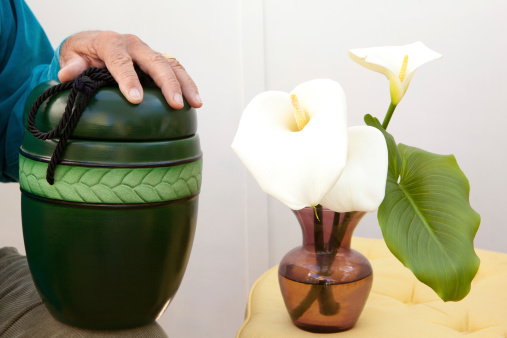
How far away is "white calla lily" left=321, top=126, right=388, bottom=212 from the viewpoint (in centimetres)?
57

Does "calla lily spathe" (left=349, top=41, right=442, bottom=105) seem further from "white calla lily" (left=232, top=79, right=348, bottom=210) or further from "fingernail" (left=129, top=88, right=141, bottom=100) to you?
"fingernail" (left=129, top=88, right=141, bottom=100)

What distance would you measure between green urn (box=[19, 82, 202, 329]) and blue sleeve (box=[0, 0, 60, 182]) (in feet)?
1.38

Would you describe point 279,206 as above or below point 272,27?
below

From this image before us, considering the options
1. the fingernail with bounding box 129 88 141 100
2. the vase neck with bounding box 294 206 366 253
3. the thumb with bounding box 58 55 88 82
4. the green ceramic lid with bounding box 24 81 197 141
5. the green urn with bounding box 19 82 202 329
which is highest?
the thumb with bounding box 58 55 88 82

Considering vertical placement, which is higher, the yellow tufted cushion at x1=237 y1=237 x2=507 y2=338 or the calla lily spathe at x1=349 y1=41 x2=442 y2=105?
the calla lily spathe at x1=349 y1=41 x2=442 y2=105

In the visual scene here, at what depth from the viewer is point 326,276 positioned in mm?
730

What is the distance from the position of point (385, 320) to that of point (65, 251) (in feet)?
1.60

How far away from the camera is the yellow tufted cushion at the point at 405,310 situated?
0.78 meters

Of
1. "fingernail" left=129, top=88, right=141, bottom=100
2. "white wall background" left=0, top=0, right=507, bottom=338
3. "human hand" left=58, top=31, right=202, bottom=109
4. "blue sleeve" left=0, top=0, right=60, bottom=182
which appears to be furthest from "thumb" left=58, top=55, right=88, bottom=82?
"white wall background" left=0, top=0, right=507, bottom=338

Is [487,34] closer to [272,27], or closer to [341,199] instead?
[272,27]

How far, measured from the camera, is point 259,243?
1.74m

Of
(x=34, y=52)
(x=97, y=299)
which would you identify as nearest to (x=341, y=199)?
(x=97, y=299)

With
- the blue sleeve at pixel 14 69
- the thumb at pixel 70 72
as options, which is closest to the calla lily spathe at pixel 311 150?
the thumb at pixel 70 72

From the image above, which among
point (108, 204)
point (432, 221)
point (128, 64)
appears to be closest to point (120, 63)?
point (128, 64)
